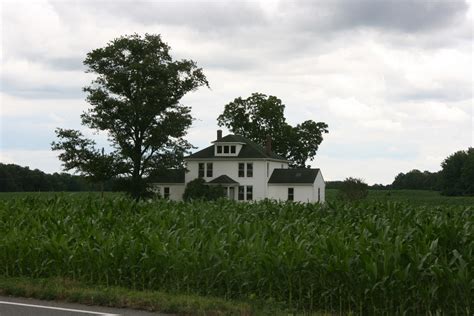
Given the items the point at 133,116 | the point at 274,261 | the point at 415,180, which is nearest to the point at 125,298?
the point at 274,261

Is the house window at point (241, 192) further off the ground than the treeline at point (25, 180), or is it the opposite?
the treeline at point (25, 180)

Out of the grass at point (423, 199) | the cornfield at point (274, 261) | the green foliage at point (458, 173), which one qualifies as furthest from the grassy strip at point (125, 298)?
the green foliage at point (458, 173)

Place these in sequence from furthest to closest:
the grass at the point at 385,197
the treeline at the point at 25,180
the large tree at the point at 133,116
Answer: the treeline at the point at 25,180, the large tree at the point at 133,116, the grass at the point at 385,197

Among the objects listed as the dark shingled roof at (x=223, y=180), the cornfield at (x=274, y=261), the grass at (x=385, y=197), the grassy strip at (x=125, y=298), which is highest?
the dark shingled roof at (x=223, y=180)

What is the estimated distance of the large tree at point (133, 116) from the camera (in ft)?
182

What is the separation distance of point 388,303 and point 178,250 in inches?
148

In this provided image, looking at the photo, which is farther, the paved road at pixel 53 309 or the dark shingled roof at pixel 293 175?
the dark shingled roof at pixel 293 175

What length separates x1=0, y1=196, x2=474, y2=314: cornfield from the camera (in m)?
9.76

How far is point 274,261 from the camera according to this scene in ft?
34.5

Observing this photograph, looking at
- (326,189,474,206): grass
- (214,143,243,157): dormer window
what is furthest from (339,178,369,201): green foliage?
(214,143,243,157): dormer window

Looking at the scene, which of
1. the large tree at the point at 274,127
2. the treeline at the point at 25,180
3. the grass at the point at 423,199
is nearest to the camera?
the grass at the point at 423,199

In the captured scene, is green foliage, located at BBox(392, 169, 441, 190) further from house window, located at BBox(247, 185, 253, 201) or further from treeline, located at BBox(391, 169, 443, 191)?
house window, located at BBox(247, 185, 253, 201)

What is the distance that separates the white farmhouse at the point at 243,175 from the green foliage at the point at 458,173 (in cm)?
4830

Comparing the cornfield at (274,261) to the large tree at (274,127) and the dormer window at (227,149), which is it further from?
the large tree at (274,127)
